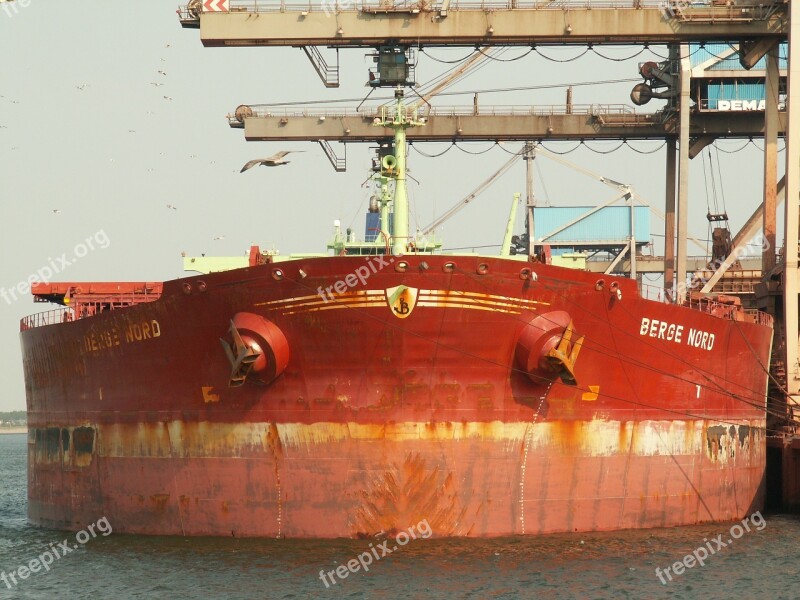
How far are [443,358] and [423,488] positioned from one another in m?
2.33

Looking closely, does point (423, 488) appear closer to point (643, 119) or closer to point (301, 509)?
point (301, 509)

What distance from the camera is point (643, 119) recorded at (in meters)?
38.2

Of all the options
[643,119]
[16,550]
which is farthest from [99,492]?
[643,119]

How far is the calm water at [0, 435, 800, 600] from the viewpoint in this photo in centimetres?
1872
